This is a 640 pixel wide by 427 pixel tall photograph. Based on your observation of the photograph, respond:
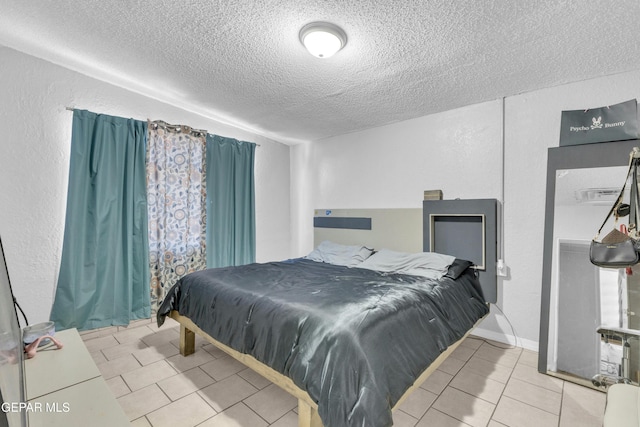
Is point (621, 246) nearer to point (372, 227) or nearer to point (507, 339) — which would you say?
point (507, 339)

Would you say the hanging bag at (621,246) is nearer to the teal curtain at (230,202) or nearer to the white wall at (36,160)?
the teal curtain at (230,202)

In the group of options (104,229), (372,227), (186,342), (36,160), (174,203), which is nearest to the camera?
(186,342)

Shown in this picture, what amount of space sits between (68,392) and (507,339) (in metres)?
3.38

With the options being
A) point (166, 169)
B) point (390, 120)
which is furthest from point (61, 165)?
point (390, 120)

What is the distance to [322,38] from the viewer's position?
196cm

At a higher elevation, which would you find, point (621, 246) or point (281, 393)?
point (621, 246)

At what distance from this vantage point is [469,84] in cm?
263

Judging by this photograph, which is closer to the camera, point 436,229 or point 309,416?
point 309,416

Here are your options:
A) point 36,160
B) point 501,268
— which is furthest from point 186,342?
point 501,268

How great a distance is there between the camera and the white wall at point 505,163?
8.63ft

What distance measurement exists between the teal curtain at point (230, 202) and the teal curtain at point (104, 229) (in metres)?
0.81

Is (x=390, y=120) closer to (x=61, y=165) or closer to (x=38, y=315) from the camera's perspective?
(x=61, y=165)

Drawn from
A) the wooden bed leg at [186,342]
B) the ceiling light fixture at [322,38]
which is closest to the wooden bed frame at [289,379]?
the wooden bed leg at [186,342]

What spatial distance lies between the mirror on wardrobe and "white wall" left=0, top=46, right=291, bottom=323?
4.47 meters
